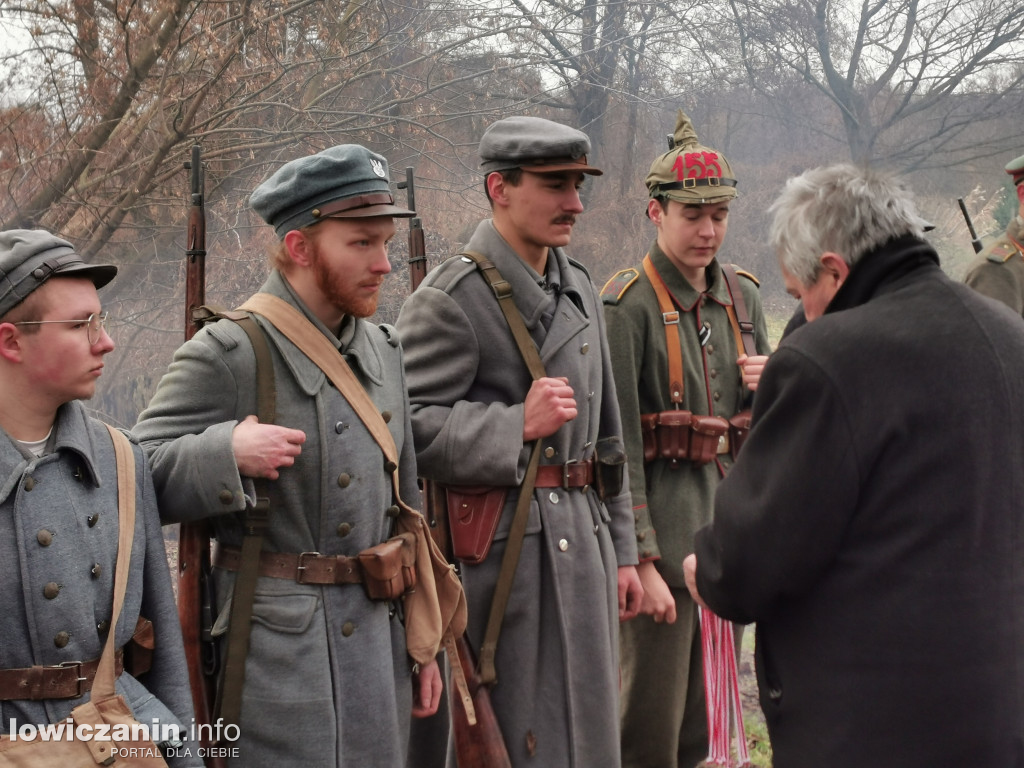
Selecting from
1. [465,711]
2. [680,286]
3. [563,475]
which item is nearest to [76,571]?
[465,711]

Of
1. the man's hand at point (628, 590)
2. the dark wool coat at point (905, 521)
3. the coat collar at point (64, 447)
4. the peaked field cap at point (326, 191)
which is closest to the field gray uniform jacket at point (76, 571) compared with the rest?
the coat collar at point (64, 447)

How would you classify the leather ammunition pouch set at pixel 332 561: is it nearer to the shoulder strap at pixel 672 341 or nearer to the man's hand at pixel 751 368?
the shoulder strap at pixel 672 341

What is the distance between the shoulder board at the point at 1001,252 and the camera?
5.01 m

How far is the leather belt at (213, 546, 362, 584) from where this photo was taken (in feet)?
8.75

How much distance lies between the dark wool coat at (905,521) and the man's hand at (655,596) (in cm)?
144

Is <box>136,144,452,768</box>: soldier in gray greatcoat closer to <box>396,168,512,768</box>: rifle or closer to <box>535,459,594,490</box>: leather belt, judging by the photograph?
<box>396,168,512,768</box>: rifle

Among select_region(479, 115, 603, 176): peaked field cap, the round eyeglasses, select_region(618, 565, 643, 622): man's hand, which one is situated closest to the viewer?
the round eyeglasses

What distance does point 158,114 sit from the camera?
5352 millimetres

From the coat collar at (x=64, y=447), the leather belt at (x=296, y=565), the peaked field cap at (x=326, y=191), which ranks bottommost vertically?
the leather belt at (x=296, y=565)

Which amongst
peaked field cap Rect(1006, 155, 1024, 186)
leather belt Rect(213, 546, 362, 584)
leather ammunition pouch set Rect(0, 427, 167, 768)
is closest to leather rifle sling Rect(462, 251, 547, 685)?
leather belt Rect(213, 546, 362, 584)

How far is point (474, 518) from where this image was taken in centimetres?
334

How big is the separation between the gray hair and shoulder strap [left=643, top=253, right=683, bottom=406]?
150 centimetres

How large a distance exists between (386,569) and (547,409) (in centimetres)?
77

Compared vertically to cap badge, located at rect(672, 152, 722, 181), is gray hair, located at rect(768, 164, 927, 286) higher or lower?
lower
